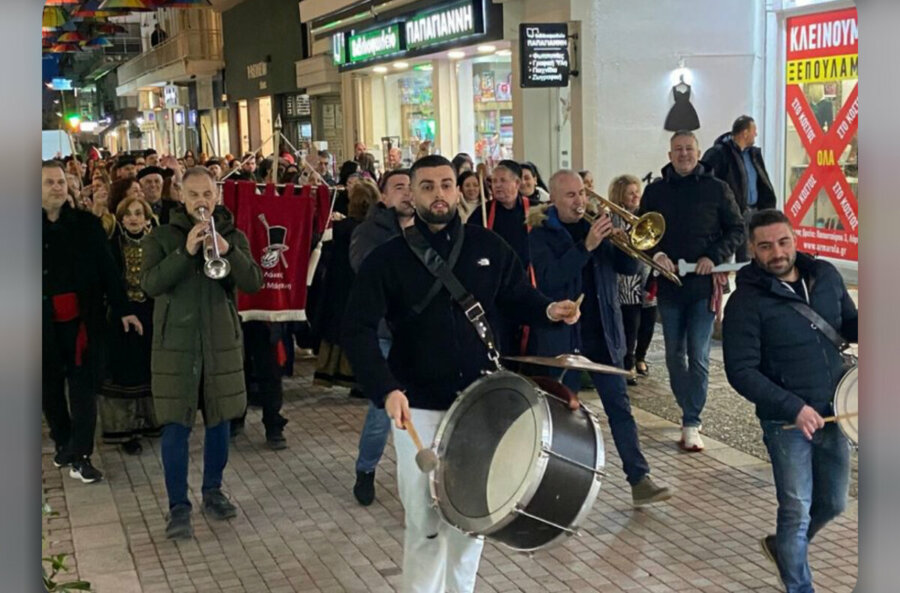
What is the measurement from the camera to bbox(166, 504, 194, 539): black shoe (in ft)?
20.4

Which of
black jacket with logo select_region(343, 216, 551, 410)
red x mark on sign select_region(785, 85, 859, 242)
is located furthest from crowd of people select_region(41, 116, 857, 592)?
red x mark on sign select_region(785, 85, 859, 242)

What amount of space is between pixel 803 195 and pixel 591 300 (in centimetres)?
743

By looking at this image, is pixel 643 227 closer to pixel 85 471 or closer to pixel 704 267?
pixel 704 267

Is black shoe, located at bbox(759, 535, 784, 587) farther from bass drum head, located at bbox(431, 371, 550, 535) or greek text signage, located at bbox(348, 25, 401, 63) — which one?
greek text signage, located at bbox(348, 25, 401, 63)

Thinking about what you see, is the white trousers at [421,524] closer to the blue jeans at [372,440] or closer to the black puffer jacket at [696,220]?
the blue jeans at [372,440]

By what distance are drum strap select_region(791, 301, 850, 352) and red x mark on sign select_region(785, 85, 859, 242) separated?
296 inches

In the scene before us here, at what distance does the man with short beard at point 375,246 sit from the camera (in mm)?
6562

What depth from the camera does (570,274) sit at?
252 inches

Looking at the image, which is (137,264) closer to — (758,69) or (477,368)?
(477,368)

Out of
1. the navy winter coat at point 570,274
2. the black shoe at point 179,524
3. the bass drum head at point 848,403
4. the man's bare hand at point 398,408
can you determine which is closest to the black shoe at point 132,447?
the black shoe at point 179,524

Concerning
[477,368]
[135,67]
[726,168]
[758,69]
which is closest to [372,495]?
[477,368]
